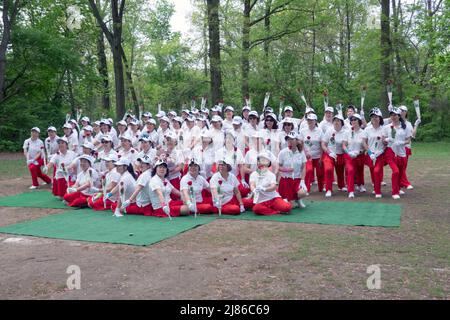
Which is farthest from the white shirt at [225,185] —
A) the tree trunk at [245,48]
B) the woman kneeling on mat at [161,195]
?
the tree trunk at [245,48]

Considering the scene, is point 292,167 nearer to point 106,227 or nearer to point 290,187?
point 290,187

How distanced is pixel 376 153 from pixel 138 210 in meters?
4.91

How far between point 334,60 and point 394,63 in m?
3.83

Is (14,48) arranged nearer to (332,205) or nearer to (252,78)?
(252,78)

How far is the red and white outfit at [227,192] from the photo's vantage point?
338 inches

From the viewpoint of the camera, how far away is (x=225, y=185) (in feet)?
28.3

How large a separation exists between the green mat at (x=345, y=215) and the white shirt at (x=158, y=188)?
1.09 metres

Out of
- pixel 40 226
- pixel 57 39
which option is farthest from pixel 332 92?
pixel 40 226

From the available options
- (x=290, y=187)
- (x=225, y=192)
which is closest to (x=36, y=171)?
(x=225, y=192)

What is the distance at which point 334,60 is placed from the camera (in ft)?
93.4

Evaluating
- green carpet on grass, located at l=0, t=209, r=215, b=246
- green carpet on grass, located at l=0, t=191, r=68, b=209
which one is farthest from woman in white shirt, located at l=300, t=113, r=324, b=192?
green carpet on grass, located at l=0, t=191, r=68, b=209

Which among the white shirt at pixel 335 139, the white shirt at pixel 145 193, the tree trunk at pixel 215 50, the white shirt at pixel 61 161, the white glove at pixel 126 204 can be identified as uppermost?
the tree trunk at pixel 215 50

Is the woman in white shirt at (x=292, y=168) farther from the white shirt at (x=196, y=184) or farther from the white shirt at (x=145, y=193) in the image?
the white shirt at (x=145, y=193)

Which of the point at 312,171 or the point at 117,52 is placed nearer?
the point at 312,171
